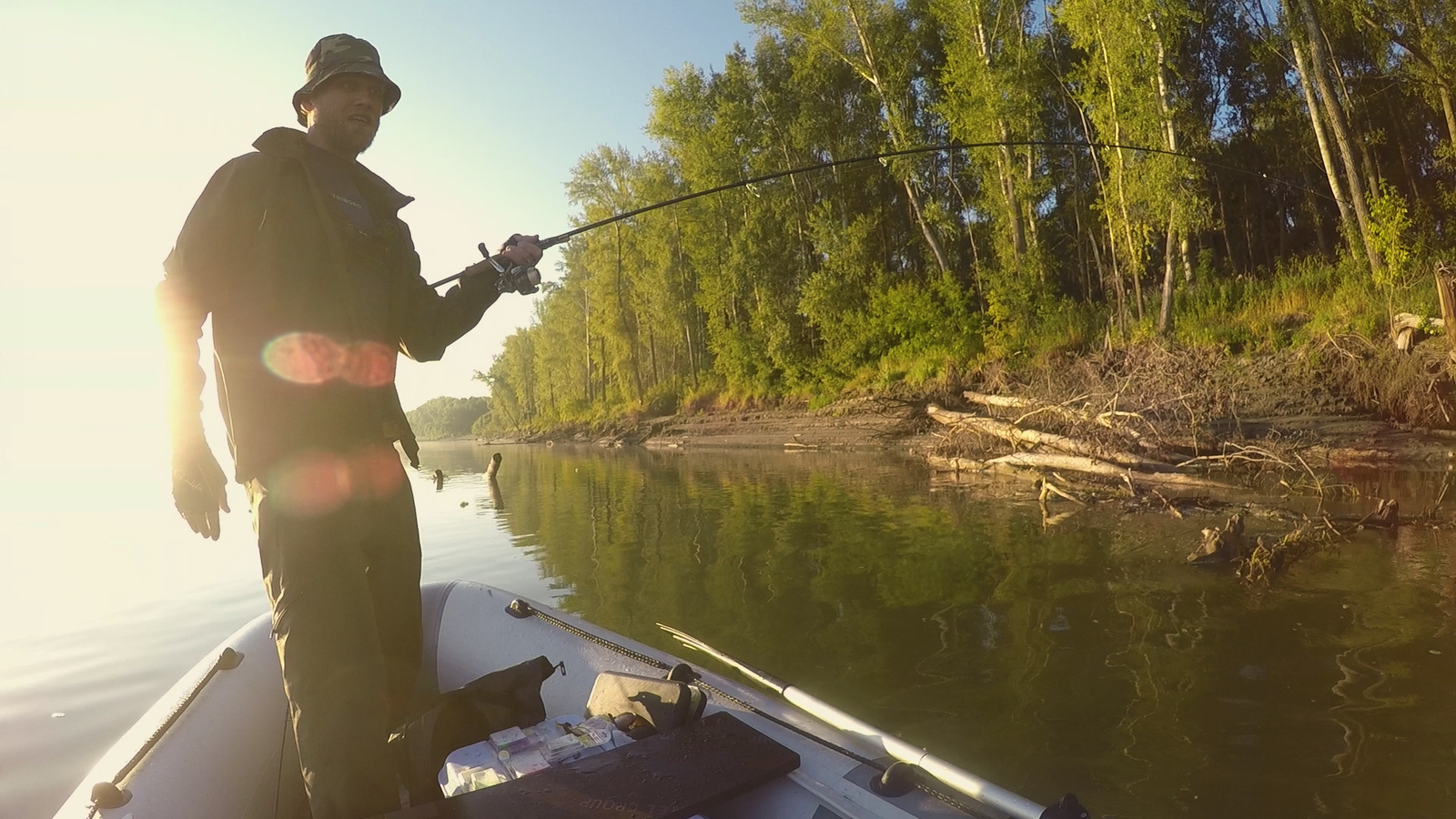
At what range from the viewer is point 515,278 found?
2.92 meters

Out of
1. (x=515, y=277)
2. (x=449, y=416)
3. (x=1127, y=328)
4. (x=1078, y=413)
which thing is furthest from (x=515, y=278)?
(x=449, y=416)

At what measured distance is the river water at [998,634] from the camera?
318 cm

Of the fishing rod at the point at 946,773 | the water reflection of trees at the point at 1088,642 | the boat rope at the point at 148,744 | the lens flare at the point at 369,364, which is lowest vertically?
the water reflection of trees at the point at 1088,642

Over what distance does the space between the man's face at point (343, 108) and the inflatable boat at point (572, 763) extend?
1.92 metres

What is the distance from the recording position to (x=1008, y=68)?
19.4 meters

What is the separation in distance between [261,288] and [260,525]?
26.4 inches

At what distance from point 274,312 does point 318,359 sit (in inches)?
6.9

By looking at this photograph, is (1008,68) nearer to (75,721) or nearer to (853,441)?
(853,441)

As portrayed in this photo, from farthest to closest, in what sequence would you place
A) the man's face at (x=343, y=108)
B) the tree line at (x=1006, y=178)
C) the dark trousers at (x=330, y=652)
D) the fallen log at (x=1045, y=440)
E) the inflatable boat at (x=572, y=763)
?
the tree line at (x=1006, y=178) < the fallen log at (x=1045, y=440) < the man's face at (x=343, y=108) < the dark trousers at (x=330, y=652) < the inflatable boat at (x=572, y=763)

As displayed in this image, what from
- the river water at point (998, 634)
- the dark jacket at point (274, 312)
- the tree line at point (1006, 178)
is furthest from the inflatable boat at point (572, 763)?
the tree line at point (1006, 178)

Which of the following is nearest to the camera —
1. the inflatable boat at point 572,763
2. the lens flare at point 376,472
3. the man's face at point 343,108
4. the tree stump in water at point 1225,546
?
the inflatable boat at point 572,763

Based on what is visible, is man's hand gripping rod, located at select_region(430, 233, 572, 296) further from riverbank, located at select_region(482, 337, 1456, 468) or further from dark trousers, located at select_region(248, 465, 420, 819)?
riverbank, located at select_region(482, 337, 1456, 468)

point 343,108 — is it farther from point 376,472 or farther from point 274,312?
point 376,472

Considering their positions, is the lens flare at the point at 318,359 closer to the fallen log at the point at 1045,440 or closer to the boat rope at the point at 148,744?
the boat rope at the point at 148,744
